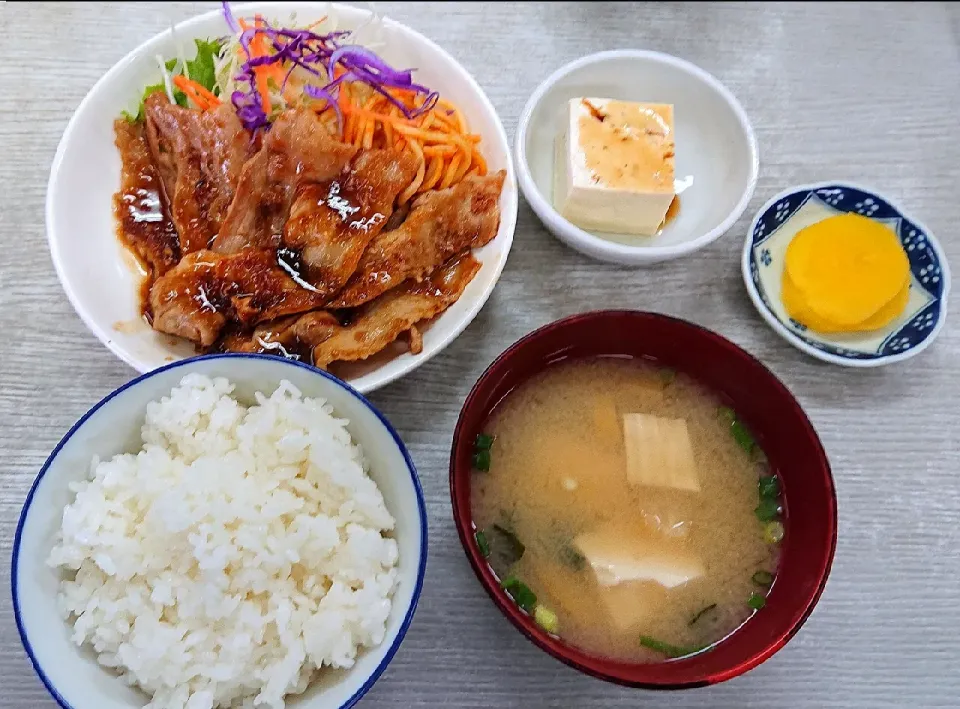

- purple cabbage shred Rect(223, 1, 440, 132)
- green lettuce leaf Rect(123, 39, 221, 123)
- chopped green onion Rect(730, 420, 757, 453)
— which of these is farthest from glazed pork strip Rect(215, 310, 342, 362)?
chopped green onion Rect(730, 420, 757, 453)

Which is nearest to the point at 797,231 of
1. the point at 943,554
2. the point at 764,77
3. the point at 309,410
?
the point at 764,77

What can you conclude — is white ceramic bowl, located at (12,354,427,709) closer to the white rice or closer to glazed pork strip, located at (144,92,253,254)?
the white rice

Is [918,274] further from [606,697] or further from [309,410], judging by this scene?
[309,410]

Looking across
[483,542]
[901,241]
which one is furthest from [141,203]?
[901,241]

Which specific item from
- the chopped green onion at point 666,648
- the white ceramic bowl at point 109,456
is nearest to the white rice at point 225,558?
the white ceramic bowl at point 109,456

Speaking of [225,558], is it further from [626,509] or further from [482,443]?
[626,509]

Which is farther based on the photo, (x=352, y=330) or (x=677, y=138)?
(x=677, y=138)
